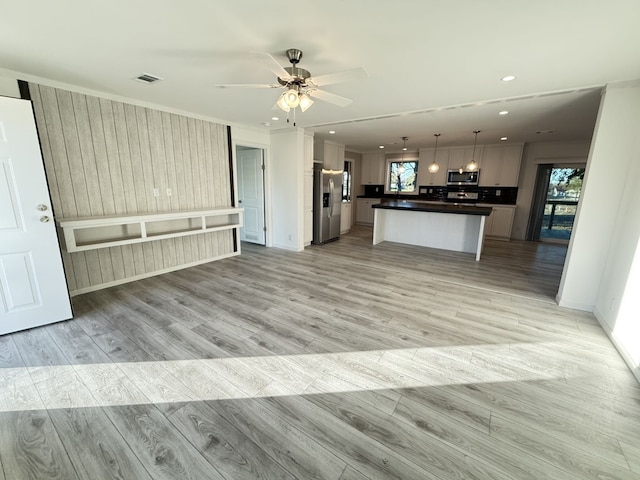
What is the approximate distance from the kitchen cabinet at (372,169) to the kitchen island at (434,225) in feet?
8.99

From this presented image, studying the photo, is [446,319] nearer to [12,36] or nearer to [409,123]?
[409,123]

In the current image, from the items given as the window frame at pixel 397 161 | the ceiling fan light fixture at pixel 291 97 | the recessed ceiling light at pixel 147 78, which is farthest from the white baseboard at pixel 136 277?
the window frame at pixel 397 161

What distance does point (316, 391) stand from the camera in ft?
6.05

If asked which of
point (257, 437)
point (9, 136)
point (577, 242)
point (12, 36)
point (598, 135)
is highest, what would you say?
point (12, 36)

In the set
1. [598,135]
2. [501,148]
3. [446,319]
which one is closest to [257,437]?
[446,319]

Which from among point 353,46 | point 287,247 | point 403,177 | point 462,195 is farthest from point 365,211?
point 353,46

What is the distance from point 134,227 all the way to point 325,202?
12.3ft

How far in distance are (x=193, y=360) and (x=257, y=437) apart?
945 mm

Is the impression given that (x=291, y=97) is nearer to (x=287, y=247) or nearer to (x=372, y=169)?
(x=287, y=247)

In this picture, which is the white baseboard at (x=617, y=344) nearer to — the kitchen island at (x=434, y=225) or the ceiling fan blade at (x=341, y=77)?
the kitchen island at (x=434, y=225)

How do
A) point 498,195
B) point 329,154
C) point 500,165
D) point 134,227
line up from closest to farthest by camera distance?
point 134,227 < point 329,154 < point 500,165 < point 498,195

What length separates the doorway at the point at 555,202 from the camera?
649 centimetres

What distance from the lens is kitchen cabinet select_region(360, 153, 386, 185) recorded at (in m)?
8.77

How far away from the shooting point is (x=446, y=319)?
285 centimetres
